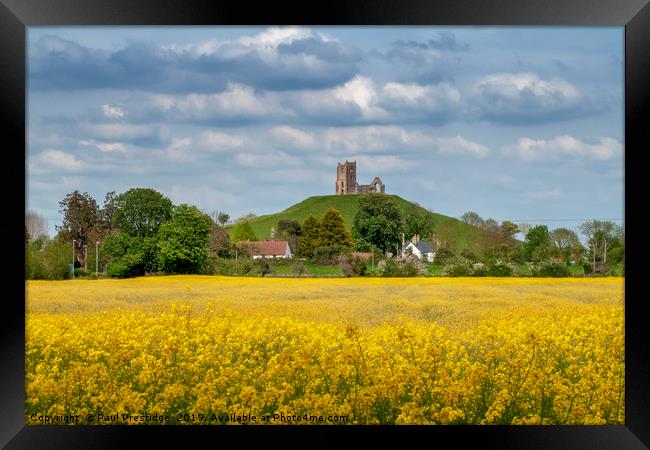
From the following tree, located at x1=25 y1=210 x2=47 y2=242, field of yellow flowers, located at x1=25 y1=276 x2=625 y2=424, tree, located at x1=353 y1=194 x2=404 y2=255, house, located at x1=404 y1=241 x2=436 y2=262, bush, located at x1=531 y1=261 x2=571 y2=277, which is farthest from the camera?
bush, located at x1=531 y1=261 x2=571 y2=277

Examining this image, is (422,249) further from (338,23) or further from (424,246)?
(338,23)

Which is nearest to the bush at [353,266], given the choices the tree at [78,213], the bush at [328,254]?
the bush at [328,254]

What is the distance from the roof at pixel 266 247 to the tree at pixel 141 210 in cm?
69

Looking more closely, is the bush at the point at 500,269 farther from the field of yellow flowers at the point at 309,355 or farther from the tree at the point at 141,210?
the tree at the point at 141,210

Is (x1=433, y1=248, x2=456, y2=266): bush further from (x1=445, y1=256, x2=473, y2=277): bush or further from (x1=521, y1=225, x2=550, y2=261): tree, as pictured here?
(x1=521, y1=225, x2=550, y2=261): tree

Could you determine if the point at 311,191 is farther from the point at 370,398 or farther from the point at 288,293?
the point at 370,398

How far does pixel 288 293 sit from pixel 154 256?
3.54 feet

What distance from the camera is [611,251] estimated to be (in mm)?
5219

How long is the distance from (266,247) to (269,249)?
3cm

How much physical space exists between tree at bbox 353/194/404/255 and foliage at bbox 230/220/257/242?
791 mm

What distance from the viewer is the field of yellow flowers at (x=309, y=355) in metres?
3.72

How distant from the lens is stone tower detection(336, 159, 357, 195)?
14.2 feet

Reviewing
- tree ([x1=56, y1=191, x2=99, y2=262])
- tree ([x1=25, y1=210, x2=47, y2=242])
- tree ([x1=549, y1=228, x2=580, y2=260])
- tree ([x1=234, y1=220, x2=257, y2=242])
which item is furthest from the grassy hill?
tree ([x1=25, y1=210, x2=47, y2=242])

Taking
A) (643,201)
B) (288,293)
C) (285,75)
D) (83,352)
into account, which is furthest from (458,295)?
(83,352)
